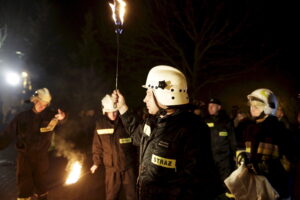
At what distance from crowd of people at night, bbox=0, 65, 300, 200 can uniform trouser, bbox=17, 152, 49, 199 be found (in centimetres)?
2

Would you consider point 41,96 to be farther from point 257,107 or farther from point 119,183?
point 257,107

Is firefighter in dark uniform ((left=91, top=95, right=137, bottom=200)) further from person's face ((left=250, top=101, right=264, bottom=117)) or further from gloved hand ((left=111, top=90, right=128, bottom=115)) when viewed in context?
person's face ((left=250, top=101, right=264, bottom=117))

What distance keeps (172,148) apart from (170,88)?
73 centimetres

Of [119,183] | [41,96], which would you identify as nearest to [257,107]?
[119,183]

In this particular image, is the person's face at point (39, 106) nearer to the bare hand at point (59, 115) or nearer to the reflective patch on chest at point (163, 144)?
the bare hand at point (59, 115)

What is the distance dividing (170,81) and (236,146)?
4035mm

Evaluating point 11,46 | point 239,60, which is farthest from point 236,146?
point 11,46

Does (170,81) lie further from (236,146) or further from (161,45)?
(161,45)

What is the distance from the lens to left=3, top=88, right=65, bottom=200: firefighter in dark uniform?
5.64m

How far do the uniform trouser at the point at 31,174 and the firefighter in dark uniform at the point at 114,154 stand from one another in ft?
4.88

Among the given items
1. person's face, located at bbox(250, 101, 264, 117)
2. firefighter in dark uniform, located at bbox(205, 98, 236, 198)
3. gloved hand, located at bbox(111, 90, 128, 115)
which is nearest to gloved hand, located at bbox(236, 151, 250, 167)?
person's face, located at bbox(250, 101, 264, 117)

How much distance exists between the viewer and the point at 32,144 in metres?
5.77

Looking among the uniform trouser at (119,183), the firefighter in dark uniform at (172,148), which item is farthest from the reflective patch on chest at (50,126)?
the firefighter in dark uniform at (172,148)

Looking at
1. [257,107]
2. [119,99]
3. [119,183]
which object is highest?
[119,99]
